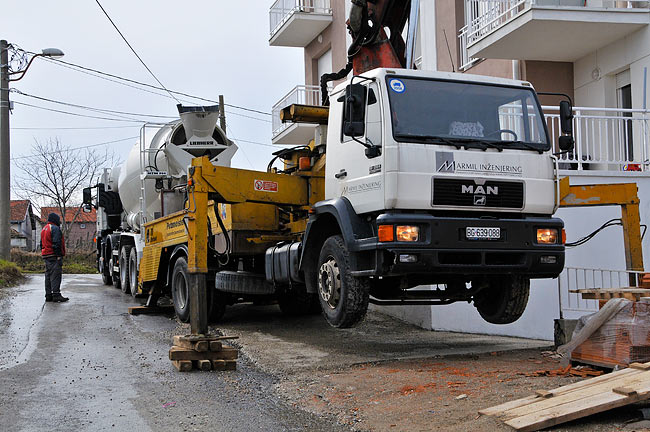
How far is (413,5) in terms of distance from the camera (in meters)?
9.24

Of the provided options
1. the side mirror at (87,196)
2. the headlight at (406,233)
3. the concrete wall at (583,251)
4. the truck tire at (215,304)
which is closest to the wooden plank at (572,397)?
the headlight at (406,233)

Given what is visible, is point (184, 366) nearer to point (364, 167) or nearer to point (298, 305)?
point (364, 167)

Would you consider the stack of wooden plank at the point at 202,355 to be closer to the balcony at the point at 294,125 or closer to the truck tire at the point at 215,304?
the truck tire at the point at 215,304

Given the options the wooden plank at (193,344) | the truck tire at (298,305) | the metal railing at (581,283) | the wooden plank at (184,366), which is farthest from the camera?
the truck tire at (298,305)

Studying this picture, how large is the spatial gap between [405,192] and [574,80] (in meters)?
8.37

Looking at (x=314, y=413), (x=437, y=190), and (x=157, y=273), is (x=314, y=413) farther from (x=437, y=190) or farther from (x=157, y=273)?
(x=157, y=273)

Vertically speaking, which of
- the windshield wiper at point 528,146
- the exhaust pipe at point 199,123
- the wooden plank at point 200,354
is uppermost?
the exhaust pipe at point 199,123

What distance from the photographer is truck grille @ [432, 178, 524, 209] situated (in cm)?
741

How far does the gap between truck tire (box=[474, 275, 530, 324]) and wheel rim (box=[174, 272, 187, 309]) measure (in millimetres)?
5125

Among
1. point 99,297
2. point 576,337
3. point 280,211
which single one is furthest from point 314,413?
point 99,297

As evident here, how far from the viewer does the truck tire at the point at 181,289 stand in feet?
38.9

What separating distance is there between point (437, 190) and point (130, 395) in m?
3.47

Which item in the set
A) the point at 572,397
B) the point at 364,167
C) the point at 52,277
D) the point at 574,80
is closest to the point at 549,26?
the point at 574,80

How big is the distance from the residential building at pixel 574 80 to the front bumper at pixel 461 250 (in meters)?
1.93
